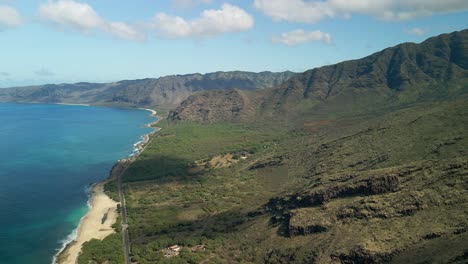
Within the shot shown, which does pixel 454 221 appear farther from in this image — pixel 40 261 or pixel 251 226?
pixel 40 261

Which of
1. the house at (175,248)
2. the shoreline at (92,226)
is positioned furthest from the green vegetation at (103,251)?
the house at (175,248)

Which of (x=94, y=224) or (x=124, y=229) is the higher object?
(x=124, y=229)

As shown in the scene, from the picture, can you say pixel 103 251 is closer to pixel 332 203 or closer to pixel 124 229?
pixel 124 229

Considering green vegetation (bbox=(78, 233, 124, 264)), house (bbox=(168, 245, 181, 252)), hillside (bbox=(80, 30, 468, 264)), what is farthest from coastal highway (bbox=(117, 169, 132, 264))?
house (bbox=(168, 245, 181, 252))

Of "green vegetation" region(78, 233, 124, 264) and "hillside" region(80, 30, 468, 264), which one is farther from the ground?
"hillside" region(80, 30, 468, 264)

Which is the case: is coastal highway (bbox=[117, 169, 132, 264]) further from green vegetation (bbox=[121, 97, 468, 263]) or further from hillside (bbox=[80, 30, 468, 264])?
green vegetation (bbox=[121, 97, 468, 263])

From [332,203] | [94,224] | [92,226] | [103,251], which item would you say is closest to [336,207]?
[332,203]

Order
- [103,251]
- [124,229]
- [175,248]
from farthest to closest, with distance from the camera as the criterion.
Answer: [124,229] → [175,248] → [103,251]

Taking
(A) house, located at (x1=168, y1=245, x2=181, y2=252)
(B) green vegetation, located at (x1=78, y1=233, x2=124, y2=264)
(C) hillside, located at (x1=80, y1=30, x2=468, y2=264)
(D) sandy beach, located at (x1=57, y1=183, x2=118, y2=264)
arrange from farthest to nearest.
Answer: (D) sandy beach, located at (x1=57, y1=183, x2=118, y2=264) → (A) house, located at (x1=168, y1=245, x2=181, y2=252) → (B) green vegetation, located at (x1=78, y1=233, x2=124, y2=264) → (C) hillside, located at (x1=80, y1=30, x2=468, y2=264)

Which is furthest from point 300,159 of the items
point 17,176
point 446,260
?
point 17,176
